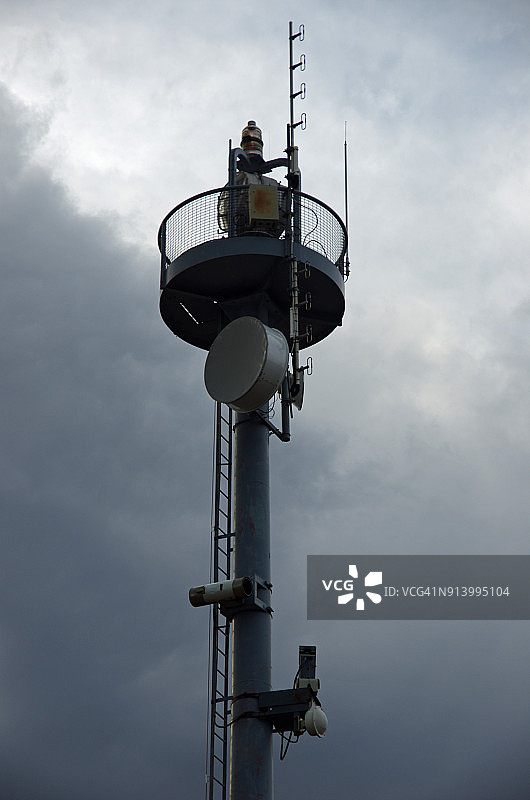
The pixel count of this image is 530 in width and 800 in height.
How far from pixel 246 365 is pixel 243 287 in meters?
3.61

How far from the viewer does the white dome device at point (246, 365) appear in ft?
98.1

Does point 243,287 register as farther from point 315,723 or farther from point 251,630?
point 315,723

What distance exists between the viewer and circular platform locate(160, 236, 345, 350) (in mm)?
31688

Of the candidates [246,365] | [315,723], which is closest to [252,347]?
[246,365]

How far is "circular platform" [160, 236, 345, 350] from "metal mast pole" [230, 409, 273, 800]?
3.69 meters

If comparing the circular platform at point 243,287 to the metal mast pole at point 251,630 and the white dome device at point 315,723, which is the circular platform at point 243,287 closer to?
the metal mast pole at point 251,630

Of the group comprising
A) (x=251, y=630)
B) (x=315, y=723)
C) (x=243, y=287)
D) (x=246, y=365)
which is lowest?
(x=315, y=723)

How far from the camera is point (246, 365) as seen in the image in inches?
1193

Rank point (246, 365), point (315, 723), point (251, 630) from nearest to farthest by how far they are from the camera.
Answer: point (315, 723), point (251, 630), point (246, 365)

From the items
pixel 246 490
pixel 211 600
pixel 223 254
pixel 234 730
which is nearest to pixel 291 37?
pixel 223 254

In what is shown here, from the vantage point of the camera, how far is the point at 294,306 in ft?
103

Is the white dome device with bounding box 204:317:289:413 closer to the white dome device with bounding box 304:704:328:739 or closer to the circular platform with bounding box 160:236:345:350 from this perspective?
the circular platform with bounding box 160:236:345:350

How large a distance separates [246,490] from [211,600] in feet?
11.9

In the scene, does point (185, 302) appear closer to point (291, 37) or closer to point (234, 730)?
point (291, 37)
